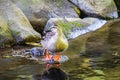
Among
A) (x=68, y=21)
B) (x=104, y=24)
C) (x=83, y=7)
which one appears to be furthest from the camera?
(x=83, y=7)

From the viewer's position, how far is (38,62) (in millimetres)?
10922

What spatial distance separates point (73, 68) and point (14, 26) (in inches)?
193

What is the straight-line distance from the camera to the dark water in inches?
361

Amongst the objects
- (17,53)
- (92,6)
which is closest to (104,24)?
(92,6)

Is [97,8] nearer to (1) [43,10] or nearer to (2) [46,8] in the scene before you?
(2) [46,8]

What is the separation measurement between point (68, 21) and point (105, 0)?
462 cm

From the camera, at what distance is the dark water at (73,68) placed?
30.1ft

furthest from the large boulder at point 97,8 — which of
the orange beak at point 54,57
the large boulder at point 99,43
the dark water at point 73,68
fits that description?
the orange beak at point 54,57

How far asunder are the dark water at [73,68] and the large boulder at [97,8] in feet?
28.7

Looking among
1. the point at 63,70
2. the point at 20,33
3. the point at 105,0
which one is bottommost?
the point at 63,70

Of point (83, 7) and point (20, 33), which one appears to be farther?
point (83, 7)

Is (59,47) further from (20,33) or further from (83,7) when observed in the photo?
(83,7)

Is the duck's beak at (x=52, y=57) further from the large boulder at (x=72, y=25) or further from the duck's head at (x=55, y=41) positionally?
the large boulder at (x=72, y=25)

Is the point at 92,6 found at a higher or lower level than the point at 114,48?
higher
